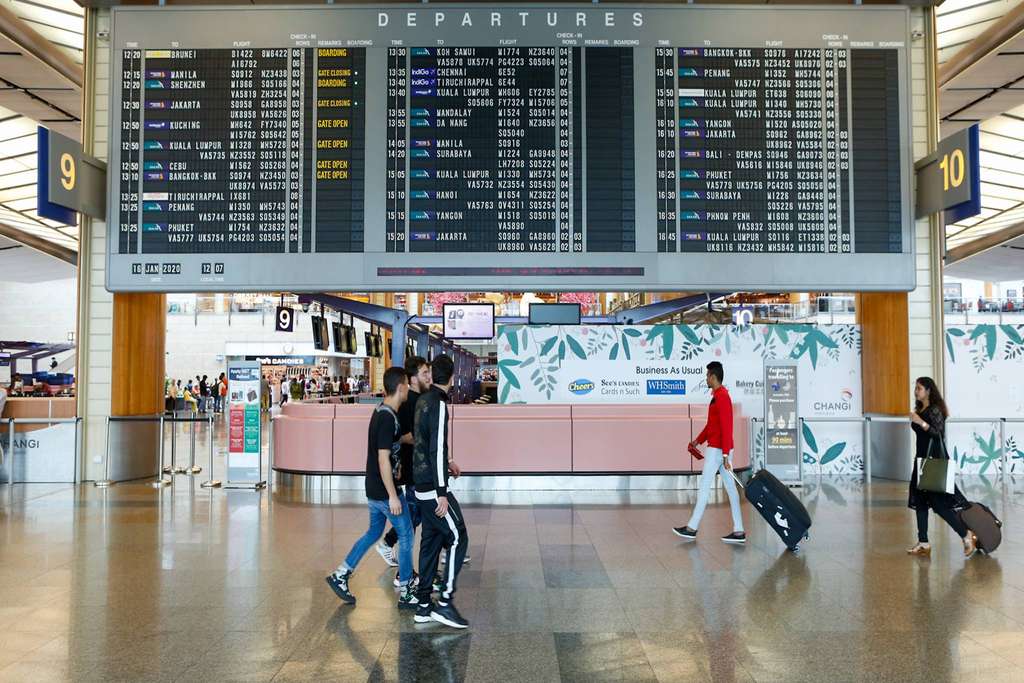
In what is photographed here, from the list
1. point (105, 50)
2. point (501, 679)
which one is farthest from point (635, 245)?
point (105, 50)

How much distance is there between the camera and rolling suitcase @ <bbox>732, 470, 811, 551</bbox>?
7117 millimetres

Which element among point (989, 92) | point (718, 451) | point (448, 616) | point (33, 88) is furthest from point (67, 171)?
point (989, 92)

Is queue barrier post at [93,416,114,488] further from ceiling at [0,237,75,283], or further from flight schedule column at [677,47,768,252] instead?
ceiling at [0,237,75,283]

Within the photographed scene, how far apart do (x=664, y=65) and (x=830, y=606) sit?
684cm

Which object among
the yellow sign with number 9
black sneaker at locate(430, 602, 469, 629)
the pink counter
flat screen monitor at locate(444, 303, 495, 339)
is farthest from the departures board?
flat screen monitor at locate(444, 303, 495, 339)

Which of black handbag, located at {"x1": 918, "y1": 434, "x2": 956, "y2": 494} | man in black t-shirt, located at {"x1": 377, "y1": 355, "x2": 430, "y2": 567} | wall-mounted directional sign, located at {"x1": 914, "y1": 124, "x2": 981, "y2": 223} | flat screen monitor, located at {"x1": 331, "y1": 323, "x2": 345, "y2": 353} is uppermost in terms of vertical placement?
wall-mounted directional sign, located at {"x1": 914, "y1": 124, "x2": 981, "y2": 223}

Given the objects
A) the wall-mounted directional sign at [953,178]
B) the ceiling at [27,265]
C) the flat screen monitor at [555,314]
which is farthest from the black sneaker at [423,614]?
the ceiling at [27,265]

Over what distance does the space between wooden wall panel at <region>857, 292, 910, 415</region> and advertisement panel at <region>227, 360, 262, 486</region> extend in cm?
920

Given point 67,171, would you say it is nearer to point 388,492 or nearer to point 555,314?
point 555,314

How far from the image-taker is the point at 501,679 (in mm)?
4031

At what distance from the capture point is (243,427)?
1152 cm

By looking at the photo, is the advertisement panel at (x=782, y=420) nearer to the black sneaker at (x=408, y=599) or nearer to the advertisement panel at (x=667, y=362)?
the advertisement panel at (x=667, y=362)

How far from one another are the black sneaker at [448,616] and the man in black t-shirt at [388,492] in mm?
385

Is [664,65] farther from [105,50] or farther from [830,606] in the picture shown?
[105,50]
